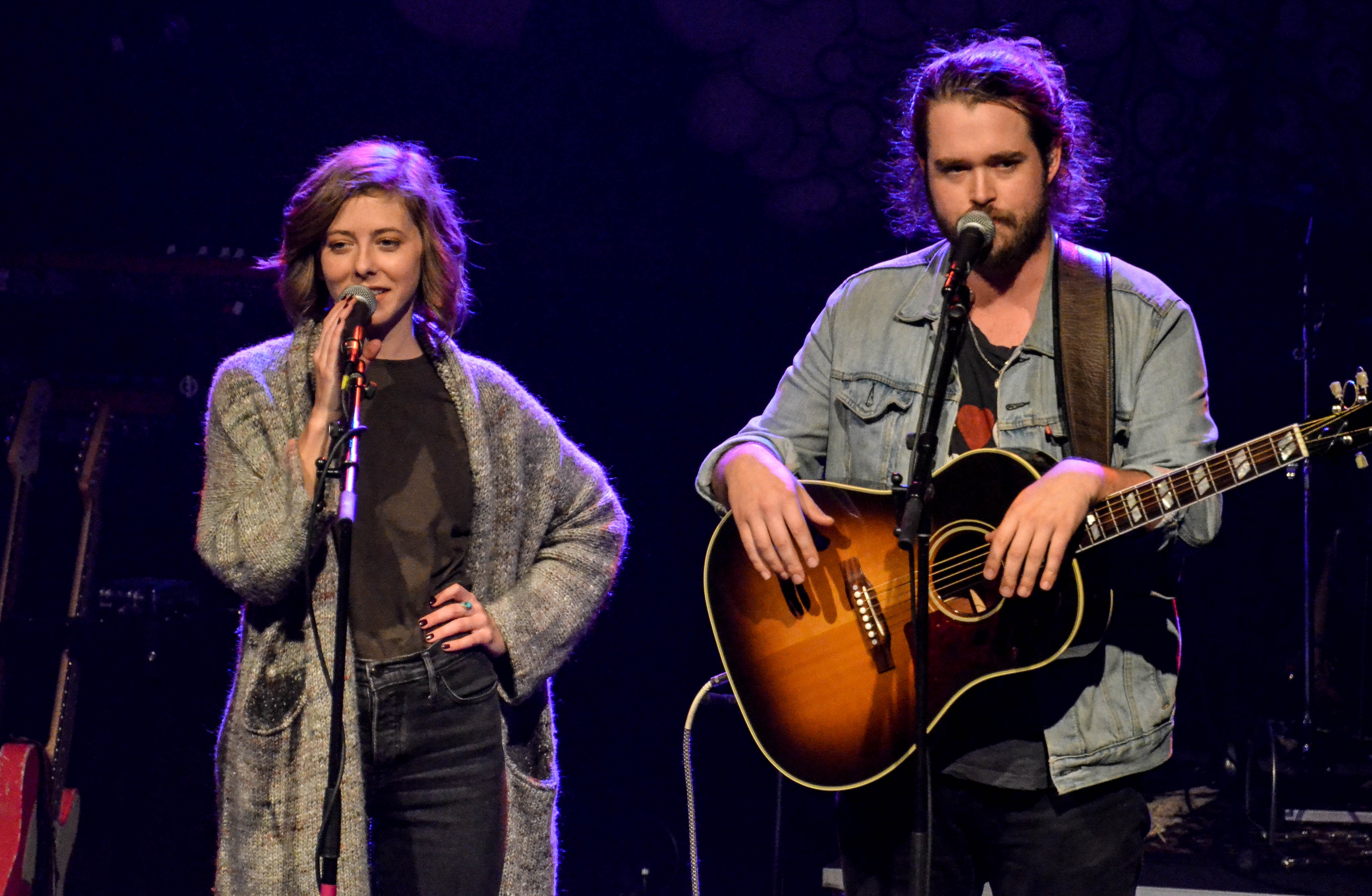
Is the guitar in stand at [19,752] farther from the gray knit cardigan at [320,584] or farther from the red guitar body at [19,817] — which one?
the gray knit cardigan at [320,584]

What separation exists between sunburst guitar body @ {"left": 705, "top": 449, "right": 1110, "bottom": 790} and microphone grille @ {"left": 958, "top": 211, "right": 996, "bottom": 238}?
405 millimetres

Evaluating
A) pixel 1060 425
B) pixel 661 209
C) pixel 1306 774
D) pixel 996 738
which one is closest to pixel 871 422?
pixel 1060 425

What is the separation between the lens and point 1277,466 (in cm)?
202

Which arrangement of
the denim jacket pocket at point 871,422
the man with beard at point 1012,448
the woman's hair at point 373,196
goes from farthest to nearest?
the woman's hair at point 373,196 → the denim jacket pocket at point 871,422 → the man with beard at point 1012,448

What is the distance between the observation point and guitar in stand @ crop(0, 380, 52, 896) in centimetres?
395

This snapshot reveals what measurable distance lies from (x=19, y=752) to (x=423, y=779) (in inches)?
87.4

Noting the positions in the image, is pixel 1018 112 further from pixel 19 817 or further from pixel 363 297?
pixel 19 817

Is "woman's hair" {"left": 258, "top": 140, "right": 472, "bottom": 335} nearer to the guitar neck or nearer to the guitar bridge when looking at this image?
the guitar bridge

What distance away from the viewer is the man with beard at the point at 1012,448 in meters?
2.11

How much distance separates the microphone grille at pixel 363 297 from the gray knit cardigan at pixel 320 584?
0.35m

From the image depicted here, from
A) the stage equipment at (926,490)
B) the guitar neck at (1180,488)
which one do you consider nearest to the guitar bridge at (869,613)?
the stage equipment at (926,490)

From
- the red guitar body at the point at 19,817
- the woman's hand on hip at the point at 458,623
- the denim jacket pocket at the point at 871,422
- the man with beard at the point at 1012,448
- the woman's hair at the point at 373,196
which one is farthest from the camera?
the red guitar body at the point at 19,817

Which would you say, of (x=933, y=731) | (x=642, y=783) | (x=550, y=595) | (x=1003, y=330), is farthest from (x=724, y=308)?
(x=933, y=731)

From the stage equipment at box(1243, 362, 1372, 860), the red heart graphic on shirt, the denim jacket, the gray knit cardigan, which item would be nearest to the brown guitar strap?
the denim jacket
